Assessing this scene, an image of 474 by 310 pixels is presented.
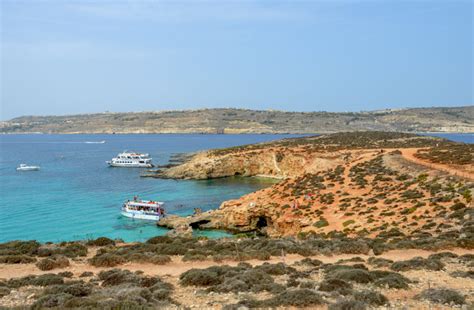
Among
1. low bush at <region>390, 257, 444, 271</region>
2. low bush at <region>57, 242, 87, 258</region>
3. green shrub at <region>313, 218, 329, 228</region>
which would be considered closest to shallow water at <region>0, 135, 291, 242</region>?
green shrub at <region>313, 218, 329, 228</region>

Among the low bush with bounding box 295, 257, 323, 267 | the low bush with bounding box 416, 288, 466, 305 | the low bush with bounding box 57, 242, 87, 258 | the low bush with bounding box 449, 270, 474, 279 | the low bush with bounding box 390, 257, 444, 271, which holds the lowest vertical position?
the low bush with bounding box 57, 242, 87, 258

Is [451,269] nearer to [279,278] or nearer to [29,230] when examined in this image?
[279,278]

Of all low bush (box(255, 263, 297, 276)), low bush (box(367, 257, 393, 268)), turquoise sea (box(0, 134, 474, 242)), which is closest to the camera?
low bush (box(255, 263, 297, 276))

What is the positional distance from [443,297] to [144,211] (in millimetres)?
33067

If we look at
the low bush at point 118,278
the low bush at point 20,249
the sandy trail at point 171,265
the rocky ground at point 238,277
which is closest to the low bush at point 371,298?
the rocky ground at point 238,277

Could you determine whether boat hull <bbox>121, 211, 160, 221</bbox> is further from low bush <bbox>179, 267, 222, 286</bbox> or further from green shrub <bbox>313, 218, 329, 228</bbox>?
low bush <bbox>179, 267, 222, 286</bbox>

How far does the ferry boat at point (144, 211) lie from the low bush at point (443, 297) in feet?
103

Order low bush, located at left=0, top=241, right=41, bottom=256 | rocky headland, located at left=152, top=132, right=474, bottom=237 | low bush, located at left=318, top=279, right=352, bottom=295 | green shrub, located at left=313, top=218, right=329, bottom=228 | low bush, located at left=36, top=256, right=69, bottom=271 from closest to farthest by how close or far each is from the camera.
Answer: low bush, located at left=318, top=279, right=352, bottom=295, low bush, located at left=36, top=256, right=69, bottom=271, low bush, located at left=0, top=241, right=41, bottom=256, rocky headland, located at left=152, top=132, right=474, bottom=237, green shrub, located at left=313, top=218, right=329, bottom=228

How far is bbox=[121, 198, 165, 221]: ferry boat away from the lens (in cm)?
3966

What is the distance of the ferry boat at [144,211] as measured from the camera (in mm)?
39656

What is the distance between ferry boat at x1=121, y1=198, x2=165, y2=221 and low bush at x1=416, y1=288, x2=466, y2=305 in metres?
31.3

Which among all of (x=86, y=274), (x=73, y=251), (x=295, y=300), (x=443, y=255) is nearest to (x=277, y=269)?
(x=295, y=300)

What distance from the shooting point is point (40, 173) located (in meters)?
76.1

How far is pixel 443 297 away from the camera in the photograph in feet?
33.4
